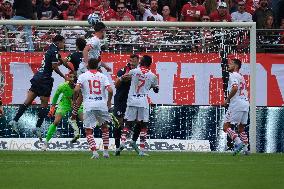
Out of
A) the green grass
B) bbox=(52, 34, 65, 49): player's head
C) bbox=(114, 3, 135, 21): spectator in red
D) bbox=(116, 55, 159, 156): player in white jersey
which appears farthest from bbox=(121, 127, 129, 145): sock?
bbox=(114, 3, 135, 21): spectator in red

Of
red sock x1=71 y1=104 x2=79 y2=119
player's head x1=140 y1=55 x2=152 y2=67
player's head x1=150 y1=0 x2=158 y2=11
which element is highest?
player's head x1=150 y1=0 x2=158 y2=11

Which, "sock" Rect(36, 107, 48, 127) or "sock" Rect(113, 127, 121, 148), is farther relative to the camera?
"sock" Rect(36, 107, 48, 127)

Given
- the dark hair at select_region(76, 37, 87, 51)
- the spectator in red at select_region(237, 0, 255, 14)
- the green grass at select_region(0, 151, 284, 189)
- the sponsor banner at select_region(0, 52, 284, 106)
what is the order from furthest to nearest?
the spectator in red at select_region(237, 0, 255, 14) < the sponsor banner at select_region(0, 52, 284, 106) < the dark hair at select_region(76, 37, 87, 51) < the green grass at select_region(0, 151, 284, 189)

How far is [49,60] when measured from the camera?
22969mm

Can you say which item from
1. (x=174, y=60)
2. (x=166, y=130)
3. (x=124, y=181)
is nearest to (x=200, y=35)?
(x=174, y=60)

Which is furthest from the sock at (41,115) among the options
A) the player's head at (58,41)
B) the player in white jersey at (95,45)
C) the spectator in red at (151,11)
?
the spectator in red at (151,11)

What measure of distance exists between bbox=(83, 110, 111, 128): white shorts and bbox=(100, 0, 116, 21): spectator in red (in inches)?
271

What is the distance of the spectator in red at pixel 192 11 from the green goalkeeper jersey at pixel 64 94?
5.25 m

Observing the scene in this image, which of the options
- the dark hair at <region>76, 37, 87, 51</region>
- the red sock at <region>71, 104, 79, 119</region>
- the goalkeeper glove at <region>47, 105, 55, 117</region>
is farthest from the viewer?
the goalkeeper glove at <region>47, 105, 55, 117</region>

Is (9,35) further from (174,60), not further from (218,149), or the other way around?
(218,149)

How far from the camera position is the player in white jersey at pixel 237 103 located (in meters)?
22.9

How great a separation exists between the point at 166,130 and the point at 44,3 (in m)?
5.30

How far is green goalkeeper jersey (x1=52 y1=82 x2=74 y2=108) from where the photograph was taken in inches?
926

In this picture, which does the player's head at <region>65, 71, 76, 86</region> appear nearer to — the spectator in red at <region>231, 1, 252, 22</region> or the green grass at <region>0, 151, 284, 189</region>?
the green grass at <region>0, 151, 284, 189</region>
